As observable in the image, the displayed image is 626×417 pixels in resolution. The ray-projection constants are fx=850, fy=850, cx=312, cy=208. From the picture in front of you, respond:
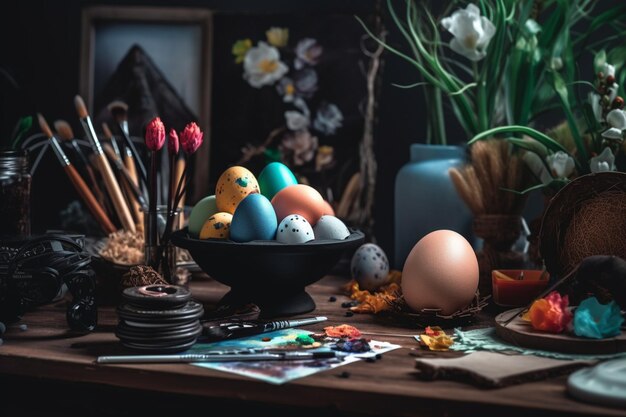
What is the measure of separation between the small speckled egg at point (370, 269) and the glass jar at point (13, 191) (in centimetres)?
61

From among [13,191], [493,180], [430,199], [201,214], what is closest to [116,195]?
[13,191]

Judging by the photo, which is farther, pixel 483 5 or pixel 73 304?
pixel 483 5

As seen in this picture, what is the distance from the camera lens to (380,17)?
1.80 m

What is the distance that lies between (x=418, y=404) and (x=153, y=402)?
36 cm

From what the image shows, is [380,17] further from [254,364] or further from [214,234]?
[254,364]

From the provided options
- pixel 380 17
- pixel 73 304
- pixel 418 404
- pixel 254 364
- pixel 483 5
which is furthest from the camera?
pixel 380 17

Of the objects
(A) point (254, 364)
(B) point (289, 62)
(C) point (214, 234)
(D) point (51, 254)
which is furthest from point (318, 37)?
(A) point (254, 364)

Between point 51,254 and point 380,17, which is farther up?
point 380,17

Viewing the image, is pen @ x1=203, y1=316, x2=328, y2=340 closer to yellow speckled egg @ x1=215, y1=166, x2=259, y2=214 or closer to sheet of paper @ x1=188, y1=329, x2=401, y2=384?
sheet of paper @ x1=188, y1=329, x2=401, y2=384

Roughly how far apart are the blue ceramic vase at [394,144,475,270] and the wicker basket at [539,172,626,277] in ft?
0.82

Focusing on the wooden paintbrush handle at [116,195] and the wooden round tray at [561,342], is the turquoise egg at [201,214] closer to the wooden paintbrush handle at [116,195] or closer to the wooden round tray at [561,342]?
the wooden paintbrush handle at [116,195]

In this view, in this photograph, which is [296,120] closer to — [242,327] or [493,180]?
[493,180]

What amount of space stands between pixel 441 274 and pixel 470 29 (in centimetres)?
51

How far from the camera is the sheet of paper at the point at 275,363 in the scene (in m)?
1.04
